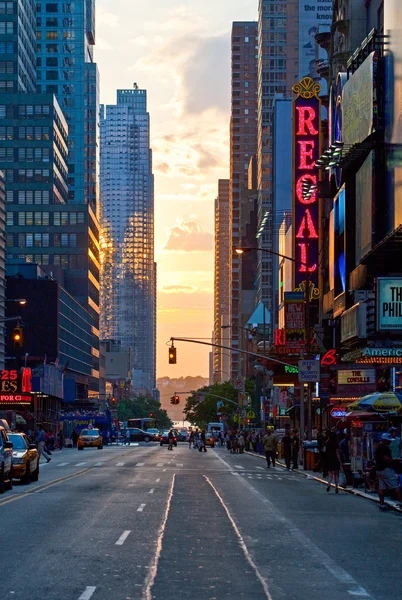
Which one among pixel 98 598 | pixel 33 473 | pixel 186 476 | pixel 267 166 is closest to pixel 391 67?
pixel 186 476

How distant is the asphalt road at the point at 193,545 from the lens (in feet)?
48.8

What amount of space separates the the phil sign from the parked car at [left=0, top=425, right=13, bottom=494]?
44525mm


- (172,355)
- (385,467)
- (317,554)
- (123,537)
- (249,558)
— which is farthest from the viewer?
(172,355)

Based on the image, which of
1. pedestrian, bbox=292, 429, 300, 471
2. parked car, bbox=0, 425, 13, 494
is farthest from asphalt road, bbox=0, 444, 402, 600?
pedestrian, bbox=292, 429, 300, 471

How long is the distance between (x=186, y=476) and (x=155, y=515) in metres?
20.2

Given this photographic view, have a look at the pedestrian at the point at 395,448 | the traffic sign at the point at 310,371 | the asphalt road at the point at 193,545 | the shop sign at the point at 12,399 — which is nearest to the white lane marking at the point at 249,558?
the asphalt road at the point at 193,545

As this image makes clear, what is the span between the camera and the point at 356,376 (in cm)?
5153

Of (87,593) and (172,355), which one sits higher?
(172,355)

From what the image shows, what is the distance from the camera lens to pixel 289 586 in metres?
15.2

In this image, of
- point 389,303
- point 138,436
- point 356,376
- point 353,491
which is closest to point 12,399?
point 138,436

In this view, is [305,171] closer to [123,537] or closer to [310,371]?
[310,371]

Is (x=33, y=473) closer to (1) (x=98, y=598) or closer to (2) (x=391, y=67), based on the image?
(2) (x=391, y=67)

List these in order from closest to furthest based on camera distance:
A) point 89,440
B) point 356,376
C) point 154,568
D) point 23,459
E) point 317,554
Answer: point 154,568, point 317,554, point 23,459, point 356,376, point 89,440

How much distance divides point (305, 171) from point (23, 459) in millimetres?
45351
